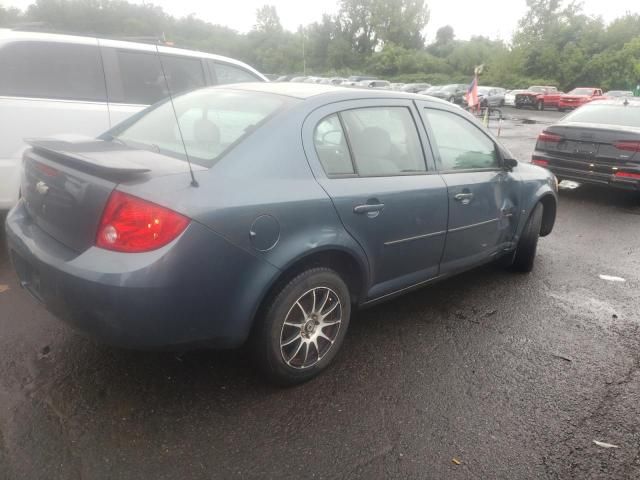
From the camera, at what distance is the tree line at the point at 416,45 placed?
117 feet

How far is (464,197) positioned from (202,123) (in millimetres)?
1814

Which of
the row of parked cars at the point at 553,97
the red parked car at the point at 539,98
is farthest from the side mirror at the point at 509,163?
the red parked car at the point at 539,98

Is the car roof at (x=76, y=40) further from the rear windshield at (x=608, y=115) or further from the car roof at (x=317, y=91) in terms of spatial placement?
the rear windshield at (x=608, y=115)

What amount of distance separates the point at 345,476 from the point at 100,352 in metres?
1.62

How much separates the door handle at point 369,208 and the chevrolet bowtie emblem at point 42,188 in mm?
1585

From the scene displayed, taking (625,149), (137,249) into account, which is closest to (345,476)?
(137,249)

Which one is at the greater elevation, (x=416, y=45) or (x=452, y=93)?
(x=416, y=45)

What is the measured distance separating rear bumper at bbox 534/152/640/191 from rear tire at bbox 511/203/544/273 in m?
3.20

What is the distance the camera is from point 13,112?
408 centimetres

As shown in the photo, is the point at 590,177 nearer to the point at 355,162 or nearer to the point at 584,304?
the point at 584,304

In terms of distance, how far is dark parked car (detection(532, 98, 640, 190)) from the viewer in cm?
676

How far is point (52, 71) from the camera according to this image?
14.3ft

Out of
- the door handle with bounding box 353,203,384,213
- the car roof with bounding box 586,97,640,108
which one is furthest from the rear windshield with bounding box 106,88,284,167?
the car roof with bounding box 586,97,640,108

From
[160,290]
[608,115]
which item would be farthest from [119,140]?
[608,115]
